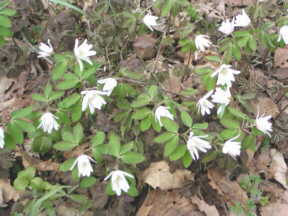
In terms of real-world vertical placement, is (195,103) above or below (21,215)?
above

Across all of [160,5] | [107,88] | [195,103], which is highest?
[160,5]

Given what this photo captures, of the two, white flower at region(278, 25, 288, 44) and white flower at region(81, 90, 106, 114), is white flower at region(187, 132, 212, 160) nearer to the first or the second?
white flower at region(81, 90, 106, 114)

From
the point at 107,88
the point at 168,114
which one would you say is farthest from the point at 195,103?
the point at 107,88

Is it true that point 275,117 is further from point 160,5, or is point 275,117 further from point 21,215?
point 21,215

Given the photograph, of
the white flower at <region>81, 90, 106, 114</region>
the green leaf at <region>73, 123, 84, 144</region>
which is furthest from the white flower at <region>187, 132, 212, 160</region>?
the green leaf at <region>73, 123, 84, 144</region>

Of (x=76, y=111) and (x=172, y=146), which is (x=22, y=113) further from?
(x=172, y=146)

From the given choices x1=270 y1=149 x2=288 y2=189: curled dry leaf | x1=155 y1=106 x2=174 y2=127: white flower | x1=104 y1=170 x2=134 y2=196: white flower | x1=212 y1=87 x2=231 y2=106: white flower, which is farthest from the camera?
x1=270 y1=149 x2=288 y2=189: curled dry leaf
